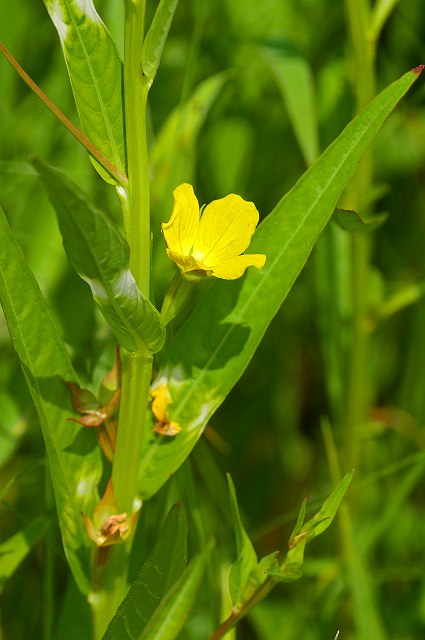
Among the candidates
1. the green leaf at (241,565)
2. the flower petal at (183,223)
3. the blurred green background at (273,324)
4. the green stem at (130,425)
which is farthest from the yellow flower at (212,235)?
the blurred green background at (273,324)

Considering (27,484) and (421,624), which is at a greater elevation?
(27,484)

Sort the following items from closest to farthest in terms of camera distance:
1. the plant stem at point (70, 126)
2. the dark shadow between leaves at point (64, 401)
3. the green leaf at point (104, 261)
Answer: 1. the green leaf at point (104, 261)
2. the plant stem at point (70, 126)
3. the dark shadow between leaves at point (64, 401)

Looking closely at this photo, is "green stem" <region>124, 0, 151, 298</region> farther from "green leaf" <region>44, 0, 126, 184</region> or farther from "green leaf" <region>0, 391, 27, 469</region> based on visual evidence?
"green leaf" <region>0, 391, 27, 469</region>

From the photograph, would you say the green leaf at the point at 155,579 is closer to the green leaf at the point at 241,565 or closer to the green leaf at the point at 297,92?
the green leaf at the point at 241,565

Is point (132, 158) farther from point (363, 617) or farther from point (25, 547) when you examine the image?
point (363, 617)

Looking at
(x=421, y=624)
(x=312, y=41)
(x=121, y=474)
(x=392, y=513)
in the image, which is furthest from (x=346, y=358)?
(x=312, y=41)

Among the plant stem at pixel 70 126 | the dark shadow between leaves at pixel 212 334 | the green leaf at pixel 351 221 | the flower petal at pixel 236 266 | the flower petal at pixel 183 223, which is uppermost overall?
the plant stem at pixel 70 126
